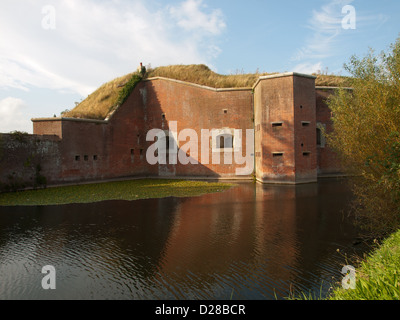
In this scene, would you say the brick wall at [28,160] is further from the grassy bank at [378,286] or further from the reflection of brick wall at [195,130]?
the grassy bank at [378,286]

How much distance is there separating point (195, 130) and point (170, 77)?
5.23 meters

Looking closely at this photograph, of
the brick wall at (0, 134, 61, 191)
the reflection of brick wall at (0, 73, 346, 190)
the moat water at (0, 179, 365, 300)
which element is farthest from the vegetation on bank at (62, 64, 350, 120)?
the moat water at (0, 179, 365, 300)

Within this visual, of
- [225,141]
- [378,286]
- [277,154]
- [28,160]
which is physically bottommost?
[378,286]

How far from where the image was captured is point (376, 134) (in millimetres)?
6582

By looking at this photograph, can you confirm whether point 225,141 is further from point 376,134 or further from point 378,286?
point 378,286

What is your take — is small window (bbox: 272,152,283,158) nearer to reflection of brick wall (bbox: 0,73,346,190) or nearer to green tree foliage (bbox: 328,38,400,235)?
reflection of brick wall (bbox: 0,73,346,190)

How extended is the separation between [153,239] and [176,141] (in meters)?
15.4

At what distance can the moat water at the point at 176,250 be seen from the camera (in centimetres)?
448

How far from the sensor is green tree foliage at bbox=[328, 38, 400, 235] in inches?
237

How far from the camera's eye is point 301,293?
4164 mm

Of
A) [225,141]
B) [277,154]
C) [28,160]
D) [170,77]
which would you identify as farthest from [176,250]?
[170,77]

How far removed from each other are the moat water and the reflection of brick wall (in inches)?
266
